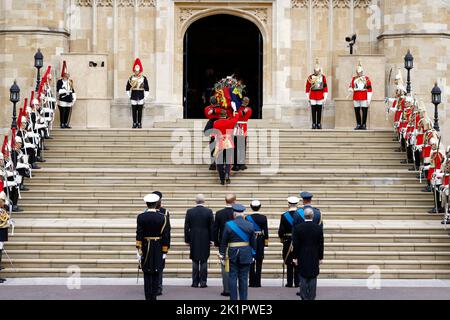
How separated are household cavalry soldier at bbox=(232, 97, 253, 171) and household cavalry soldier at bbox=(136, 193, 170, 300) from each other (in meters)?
8.13

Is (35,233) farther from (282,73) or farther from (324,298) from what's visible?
(282,73)

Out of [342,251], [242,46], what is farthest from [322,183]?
[242,46]

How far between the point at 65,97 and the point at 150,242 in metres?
13.5

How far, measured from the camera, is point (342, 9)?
31.9m

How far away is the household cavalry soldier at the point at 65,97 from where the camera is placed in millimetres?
28594

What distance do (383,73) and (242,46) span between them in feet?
41.7

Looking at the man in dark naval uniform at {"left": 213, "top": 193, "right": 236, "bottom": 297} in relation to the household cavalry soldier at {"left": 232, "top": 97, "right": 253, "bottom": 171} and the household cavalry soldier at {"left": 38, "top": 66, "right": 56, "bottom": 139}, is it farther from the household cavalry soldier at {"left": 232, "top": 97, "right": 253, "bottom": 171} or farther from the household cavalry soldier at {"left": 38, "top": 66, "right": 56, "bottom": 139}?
the household cavalry soldier at {"left": 38, "top": 66, "right": 56, "bottom": 139}

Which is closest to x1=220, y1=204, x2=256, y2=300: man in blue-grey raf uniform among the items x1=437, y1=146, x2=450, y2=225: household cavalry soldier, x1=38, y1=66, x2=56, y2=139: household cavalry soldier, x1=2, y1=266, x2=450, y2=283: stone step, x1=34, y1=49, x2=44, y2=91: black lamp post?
x1=2, y1=266, x2=450, y2=283: stone step

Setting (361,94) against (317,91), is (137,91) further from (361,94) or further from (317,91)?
(361,94)

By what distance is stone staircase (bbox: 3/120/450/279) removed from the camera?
19266 mm

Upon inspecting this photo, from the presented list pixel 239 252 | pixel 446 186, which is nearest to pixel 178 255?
pixel 239 252

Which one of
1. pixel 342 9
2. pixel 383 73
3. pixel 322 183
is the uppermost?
pixel 342 9

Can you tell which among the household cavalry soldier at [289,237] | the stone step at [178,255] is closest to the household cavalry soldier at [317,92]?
the stone step at [178,255]

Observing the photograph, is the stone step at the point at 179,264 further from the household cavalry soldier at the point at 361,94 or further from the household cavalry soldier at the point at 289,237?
the household cavalry soldier at the point at 361,94
